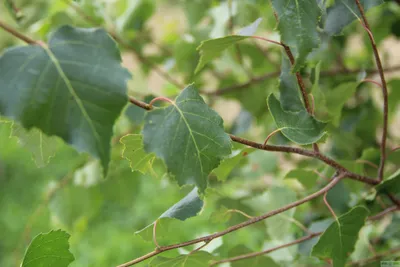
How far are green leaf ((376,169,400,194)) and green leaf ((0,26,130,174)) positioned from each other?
0.23 metres

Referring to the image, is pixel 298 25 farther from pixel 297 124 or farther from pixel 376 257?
pixel 376 257

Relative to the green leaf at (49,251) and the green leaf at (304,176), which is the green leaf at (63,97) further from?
the green leaf at (304,176)

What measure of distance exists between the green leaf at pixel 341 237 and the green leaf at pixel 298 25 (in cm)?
13

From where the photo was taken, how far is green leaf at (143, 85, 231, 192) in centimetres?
29

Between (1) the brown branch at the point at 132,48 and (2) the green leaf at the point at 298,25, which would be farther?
(1) the brown branch at the point at 132,48

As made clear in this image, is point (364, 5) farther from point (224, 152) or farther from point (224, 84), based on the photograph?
point (224, 84)

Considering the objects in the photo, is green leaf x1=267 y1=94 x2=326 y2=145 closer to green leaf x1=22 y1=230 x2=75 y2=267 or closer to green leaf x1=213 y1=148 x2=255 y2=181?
green leaf x1=213 y1=148 x2=255 y2=181

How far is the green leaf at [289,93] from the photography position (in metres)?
0.36

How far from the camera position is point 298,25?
30 cm

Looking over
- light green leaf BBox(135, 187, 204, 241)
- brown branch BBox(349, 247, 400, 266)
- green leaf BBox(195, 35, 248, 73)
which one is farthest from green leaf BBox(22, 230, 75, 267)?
brown branch BBox(349, 247, 400, 266)

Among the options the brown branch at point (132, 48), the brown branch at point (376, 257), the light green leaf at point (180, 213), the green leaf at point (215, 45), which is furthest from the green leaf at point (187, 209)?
the brown branch at point (132, 48)

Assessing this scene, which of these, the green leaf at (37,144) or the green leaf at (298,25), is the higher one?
the green leaf at (298,25)

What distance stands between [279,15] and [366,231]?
1.11 feet

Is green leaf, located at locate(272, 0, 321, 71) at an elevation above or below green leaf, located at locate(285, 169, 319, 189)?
above
